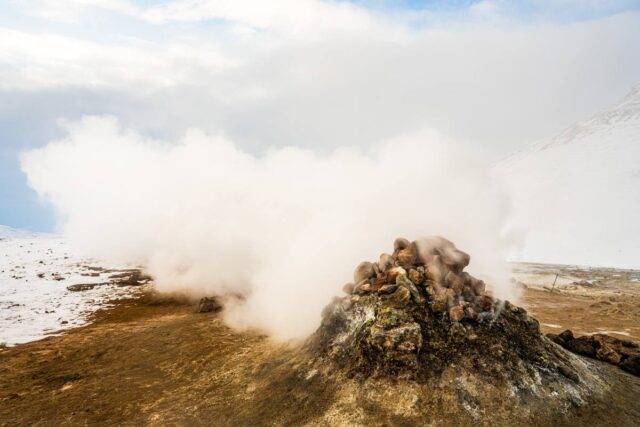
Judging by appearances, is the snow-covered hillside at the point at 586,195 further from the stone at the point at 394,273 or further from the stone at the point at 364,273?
the stone at the point at 394,273

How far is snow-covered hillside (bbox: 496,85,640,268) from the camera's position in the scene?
40.8 metres

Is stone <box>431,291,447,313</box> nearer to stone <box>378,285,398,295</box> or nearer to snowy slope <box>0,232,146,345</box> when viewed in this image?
stone <box>378,285,398,295</box>

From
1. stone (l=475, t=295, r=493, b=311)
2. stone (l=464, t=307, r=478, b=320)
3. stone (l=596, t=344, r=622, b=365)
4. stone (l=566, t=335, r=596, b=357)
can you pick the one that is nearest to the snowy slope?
stone (l=464, t=307, r=478, b=320)

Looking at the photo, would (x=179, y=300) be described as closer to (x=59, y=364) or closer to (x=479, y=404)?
(x=59, y=364)

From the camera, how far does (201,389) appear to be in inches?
297

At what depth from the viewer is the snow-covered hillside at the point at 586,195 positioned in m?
40.8

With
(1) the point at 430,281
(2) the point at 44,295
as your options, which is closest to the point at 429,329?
(1) the point at 430,281

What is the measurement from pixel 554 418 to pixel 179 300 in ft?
46.1

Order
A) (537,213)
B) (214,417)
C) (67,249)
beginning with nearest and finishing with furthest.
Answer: (214,417) < (67,249) < (537,213)

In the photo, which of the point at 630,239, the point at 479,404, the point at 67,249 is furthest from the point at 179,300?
the point at 630,239

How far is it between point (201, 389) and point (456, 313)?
17.8 feet

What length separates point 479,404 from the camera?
19.8ft

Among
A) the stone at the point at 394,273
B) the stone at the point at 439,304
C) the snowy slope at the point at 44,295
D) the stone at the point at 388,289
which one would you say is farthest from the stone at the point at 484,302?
the snowy slope at the point at 44,295

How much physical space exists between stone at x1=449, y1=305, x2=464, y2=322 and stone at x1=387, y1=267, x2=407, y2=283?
1244 mm
